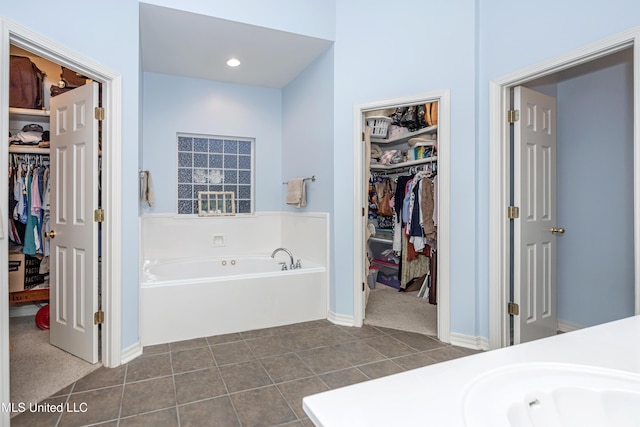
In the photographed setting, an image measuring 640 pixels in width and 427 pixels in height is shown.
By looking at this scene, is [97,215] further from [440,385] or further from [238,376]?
[440,385]

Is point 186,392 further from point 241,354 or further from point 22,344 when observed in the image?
point 22,344

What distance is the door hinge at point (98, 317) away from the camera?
8.02ft

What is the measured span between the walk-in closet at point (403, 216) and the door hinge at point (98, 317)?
2.12m

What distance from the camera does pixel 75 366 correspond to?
2412 millimetres

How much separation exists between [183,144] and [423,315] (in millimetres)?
3170

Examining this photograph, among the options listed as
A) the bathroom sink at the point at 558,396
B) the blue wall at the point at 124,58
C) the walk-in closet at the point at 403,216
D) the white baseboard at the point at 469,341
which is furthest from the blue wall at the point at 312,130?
the bathroom sink at the point at 558,396

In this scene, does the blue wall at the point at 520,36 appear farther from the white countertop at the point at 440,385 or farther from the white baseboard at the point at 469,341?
the white countertop at the point at 440,385

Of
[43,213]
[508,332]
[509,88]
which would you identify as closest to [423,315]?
[508,332]

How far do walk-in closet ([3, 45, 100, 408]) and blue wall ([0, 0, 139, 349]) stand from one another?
0.56 feet

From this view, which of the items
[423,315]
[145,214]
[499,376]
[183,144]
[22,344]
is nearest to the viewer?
[499,376]

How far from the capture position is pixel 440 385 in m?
0.67

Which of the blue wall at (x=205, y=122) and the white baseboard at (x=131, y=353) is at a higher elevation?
the blue wall at (x=205, y=122)

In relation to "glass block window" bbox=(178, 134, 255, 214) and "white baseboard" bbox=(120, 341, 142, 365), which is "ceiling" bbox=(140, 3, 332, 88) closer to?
"glass block window" bbox=(178, 134, 255, 214)

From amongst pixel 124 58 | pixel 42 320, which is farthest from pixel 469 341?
pixel 42 320
